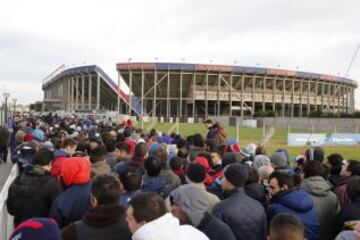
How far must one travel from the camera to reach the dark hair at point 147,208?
2758 millimetres

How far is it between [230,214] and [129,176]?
99 centimetres

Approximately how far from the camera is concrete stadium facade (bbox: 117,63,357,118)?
70.4m

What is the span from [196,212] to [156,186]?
138cm

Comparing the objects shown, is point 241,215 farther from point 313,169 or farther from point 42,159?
point 42,159

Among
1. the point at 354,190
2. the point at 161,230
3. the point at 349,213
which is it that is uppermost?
the point at 161,230

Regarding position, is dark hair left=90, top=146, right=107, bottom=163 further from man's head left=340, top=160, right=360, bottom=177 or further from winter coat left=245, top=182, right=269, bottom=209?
man's head left=340, top=160, right=360, bottom=177

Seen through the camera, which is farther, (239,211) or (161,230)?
(239,211)

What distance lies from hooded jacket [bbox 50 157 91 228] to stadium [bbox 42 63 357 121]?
64268mm

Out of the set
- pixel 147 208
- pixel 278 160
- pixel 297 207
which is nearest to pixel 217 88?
pixel 278 160

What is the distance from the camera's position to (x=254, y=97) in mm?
75375

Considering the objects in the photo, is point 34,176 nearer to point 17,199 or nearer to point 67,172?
point 17,199

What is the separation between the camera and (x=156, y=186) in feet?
17.6

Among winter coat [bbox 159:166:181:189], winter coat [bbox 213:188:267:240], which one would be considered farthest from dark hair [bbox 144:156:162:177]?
winter coat [bbox 213:188:267:240]

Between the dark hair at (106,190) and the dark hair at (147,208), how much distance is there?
752 millimetres
